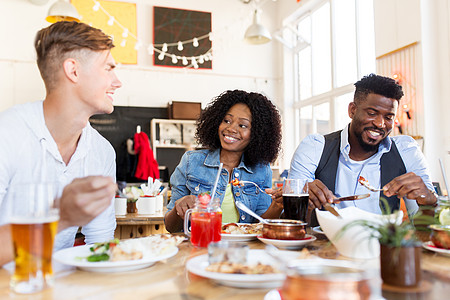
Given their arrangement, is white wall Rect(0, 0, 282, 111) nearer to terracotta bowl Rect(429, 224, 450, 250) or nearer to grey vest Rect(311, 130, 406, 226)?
grey vest Rect(311, 130, 406, 226)

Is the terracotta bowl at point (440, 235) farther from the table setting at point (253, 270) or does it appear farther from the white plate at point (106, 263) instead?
the white plate at point (106, 263)

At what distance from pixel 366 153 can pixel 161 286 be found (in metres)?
1.67

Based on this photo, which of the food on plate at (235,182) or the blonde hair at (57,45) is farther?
the food on plate at (235,182)

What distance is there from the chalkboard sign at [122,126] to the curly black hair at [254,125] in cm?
517

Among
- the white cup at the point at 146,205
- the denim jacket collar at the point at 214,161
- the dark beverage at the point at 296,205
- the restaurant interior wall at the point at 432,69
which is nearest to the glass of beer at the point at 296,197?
the dark beverage at the point at 296,205

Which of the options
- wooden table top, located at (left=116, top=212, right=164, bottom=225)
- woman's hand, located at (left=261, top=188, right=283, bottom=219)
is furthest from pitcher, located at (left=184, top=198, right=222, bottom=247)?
wooden table top, located at (left=116, top=212, right=164, bottom=225)

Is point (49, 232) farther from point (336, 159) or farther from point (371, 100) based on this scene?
point (371, 100)

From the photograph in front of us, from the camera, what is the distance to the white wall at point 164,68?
7402 mm

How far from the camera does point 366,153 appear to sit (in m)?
2.28

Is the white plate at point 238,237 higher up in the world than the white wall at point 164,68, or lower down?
lower down

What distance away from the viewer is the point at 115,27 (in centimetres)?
777

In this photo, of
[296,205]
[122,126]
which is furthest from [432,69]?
[122,126]

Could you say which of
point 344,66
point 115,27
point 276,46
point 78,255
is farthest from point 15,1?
point 78,255

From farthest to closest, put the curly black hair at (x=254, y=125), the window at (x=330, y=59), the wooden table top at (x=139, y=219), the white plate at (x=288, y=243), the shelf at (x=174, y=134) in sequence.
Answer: the shelf at (x=174, y=134) < the window at (x=330, y=59) < the wooden table top at (x=139, y=219) < the curly black hair at (x=254, y=125) < the white plate at (x=288, y=243)
